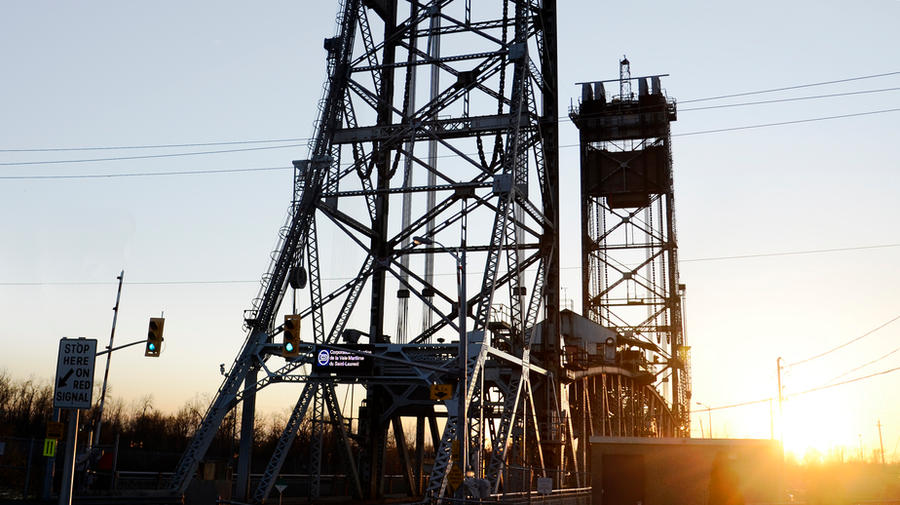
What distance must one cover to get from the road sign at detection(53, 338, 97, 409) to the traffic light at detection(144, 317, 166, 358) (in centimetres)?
388

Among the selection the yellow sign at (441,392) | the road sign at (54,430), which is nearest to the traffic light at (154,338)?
the road sign at (54,430)

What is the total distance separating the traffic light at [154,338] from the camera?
24.0m

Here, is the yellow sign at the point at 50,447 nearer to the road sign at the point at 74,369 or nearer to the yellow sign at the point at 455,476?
the road sign at the point at 74,369

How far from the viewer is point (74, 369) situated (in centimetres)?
2002

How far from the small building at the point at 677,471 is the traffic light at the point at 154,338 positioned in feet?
66.7

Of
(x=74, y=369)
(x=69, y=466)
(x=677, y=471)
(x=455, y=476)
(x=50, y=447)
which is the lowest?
(x=677, y=471)

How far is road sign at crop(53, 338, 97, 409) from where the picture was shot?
19.8m

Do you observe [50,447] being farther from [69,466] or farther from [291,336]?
[291,336]

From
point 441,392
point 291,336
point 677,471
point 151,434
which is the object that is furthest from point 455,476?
point 151,434

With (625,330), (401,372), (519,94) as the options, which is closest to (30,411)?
(625,330)

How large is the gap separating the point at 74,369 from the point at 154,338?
162 inches

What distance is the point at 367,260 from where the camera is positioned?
40.8 meters

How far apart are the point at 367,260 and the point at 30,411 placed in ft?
265

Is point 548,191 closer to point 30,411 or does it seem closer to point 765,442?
point 765,442
